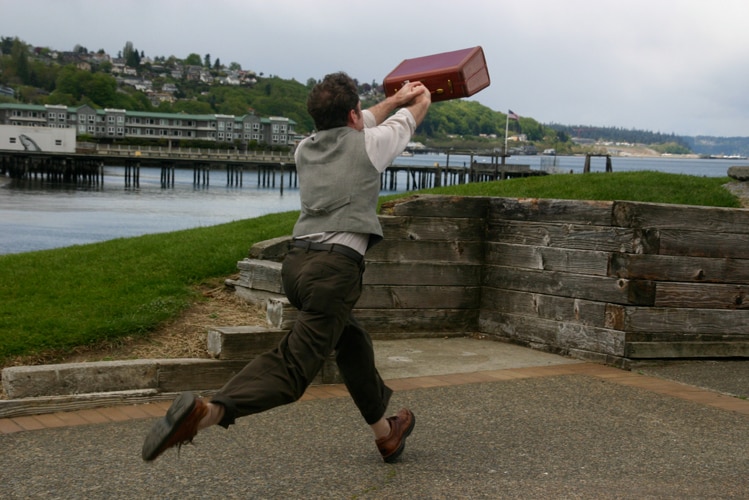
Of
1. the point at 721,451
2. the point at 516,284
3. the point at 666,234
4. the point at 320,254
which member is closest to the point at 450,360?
the point at 516,284

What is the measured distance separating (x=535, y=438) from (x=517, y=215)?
320 cm

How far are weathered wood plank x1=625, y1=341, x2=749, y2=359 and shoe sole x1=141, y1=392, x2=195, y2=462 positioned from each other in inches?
176

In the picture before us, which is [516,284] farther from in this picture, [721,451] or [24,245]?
[24,245]

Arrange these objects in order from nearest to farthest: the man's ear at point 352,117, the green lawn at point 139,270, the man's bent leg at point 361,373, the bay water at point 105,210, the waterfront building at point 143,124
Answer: the man's ear at point 352,117 < the man's bent leg at point 361,373 < the green lawn at point 139,270 < the bay water at point 105,210 < the waterfront building at point 143,124

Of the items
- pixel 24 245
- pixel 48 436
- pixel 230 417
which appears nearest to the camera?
pixel 230 417

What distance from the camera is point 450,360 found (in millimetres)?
7461

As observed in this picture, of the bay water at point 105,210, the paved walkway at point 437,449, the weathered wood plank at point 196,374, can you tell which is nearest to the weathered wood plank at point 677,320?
the paved walkway at point 437,449

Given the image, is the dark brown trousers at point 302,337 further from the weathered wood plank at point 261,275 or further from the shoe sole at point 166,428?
the weathered wood plank at point 261,275

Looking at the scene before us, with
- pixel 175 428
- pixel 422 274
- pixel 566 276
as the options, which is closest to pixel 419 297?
pixel 422 274

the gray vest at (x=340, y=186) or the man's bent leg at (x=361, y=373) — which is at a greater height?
the gray vest at (x=340, y=186)

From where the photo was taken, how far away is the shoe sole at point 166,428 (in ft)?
12.4

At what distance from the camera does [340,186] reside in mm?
4426

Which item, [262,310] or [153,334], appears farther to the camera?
[262,310]

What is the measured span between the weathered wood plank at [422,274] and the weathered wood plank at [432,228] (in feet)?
0.77
